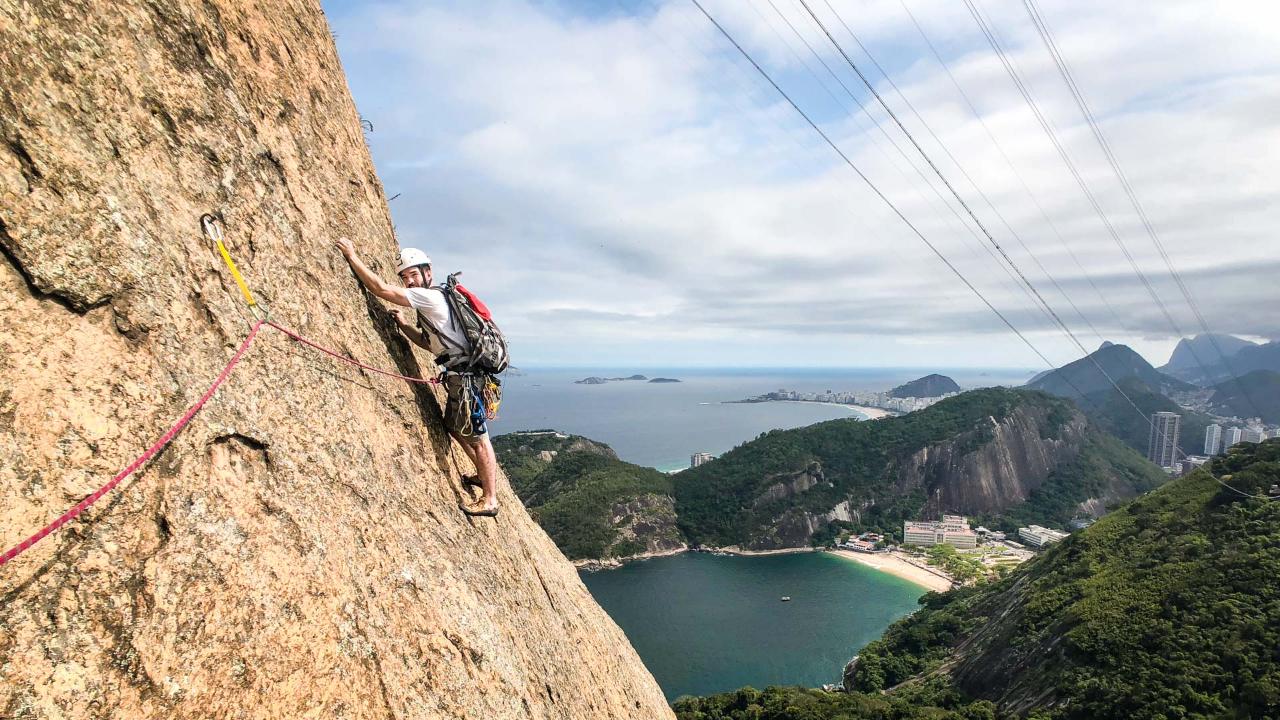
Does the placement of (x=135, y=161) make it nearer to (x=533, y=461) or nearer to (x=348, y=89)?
(x=348, y=89)

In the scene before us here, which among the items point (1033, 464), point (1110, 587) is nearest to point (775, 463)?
point (1033, 464)

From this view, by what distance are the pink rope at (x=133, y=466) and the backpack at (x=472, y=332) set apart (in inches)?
72.4

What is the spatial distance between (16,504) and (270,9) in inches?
213

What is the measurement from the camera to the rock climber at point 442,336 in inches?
224


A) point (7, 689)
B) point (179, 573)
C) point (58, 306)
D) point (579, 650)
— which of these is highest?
point (58, 306)

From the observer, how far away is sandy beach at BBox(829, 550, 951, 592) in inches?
2955

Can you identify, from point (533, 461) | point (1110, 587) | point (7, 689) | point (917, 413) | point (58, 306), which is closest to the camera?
point (7, 689)

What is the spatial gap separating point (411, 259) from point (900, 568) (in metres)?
91.8

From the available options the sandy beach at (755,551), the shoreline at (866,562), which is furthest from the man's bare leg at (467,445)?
the sandy beach at (755,551)

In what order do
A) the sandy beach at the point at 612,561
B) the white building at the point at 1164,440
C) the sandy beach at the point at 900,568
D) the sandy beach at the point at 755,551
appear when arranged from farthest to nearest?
the white building at the point at 1164,440 < the sandy beach at the point at 755,551 < the sandy beach at the point at 612,561 < the sandy beach at the point at 900,568

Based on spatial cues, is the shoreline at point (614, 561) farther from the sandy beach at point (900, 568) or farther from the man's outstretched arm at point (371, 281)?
the man's outstretched arm at point (371, 281)

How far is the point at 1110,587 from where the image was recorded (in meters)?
38.0

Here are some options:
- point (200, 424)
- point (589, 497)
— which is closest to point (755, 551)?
point (589, 497)

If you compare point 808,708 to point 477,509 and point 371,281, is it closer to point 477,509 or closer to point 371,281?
point 477,509
